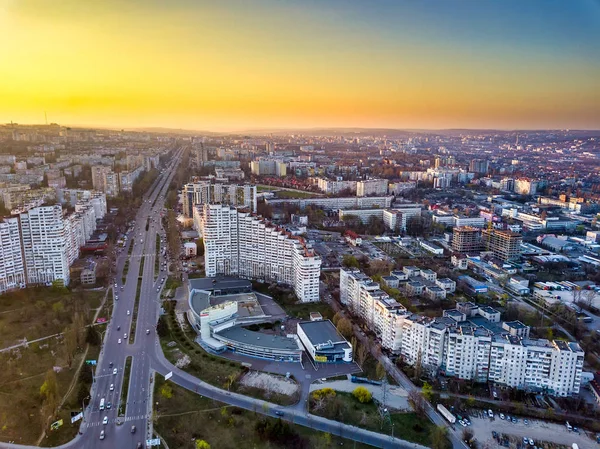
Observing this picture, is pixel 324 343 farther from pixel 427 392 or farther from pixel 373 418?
pixel 427 392

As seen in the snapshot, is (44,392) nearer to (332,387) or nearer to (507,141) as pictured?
(332,387)

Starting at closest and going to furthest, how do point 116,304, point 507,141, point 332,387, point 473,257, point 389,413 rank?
1. point 389,413
2. point 332,387
3. point 116,304
4. point 473,257
5. point 507,141

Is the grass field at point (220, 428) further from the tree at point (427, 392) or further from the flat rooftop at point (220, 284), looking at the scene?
the flat rooftop at point (220, 284)

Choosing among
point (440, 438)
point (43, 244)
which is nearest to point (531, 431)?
point (440, 438)

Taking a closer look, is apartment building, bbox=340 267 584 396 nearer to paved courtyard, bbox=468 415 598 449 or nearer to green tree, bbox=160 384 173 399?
paved courtyard, bbox=468 415 598 449

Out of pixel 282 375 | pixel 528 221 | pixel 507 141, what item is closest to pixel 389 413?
pixel 282 375

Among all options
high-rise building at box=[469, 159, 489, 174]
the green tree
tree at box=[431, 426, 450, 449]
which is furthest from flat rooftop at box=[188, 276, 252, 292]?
high-rise building at box=[469, 159, 489, 174]
